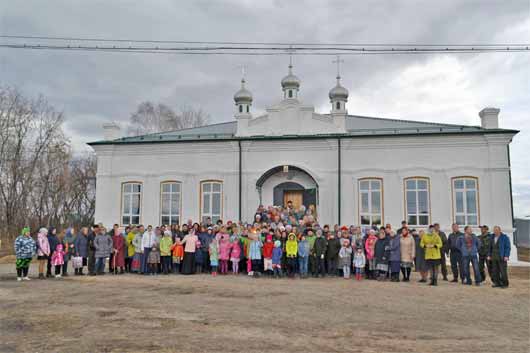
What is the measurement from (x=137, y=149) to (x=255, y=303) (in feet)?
43.1

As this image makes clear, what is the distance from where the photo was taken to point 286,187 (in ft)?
62.1

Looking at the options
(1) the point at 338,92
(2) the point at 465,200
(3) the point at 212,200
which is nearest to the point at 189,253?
(3) the point at 212,200

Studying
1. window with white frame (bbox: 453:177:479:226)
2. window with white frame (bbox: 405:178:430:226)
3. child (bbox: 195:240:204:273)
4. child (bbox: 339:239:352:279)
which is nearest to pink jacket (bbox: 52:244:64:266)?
child (bbox: 195:240:204:273)

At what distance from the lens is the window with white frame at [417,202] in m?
17.6

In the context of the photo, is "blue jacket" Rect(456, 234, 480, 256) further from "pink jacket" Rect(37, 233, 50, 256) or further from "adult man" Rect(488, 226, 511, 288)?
"pink jacket" Rect(37, 233, 50, 256)

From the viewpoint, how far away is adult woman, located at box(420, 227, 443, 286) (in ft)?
38.1

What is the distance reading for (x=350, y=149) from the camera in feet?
60.2

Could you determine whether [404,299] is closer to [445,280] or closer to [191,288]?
[445,280]

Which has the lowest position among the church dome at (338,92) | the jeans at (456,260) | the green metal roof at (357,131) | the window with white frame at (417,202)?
the jeans at (456,260)

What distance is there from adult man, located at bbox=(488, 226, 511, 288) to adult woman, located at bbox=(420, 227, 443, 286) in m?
1.32

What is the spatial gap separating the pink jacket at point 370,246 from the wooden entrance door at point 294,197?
20.5 ft

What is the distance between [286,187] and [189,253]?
6.66 meters

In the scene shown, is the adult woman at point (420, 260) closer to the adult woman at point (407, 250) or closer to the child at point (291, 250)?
the adult woman at point (407, 250)

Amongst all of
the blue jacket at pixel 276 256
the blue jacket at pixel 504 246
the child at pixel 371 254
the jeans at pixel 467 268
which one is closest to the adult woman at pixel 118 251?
the blue jacket at pixel 276 256
